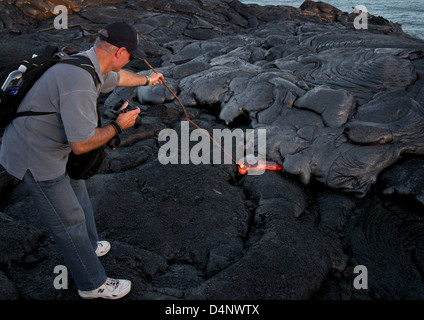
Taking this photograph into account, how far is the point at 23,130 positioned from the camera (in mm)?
2246

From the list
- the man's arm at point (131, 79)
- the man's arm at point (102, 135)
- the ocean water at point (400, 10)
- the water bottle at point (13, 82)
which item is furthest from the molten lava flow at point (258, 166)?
the ocean water at point (400, 10)

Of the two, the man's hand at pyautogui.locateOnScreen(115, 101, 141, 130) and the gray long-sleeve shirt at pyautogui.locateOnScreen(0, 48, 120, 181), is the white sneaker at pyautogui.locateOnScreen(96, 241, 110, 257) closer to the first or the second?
the gray long-sleeve shirt at pyautogui.locateOnScreen(0, 48, 120, 181)

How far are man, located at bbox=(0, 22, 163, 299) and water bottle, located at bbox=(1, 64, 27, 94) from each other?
0.31ft

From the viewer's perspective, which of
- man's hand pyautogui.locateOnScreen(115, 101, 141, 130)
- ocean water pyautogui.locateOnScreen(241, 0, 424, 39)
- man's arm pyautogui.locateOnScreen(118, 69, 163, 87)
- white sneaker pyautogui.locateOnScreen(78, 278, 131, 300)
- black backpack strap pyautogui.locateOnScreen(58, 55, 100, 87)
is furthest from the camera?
ocean water pyautogui.locateOnScreen(241, 0, 424, 39)

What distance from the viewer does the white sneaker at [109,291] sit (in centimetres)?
272

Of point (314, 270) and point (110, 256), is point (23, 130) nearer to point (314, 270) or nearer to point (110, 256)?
point (110, 256)

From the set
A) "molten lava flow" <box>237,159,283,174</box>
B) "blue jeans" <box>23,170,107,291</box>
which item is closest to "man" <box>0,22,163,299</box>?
"blue jeans" <box>23,170,107,291</box>

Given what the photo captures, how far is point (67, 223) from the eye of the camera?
2428 millimetres

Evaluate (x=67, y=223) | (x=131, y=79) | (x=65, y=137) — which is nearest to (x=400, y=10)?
(x=131, y=79)

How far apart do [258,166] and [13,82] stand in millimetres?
3630

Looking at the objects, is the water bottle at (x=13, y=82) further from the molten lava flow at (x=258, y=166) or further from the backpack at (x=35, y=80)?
the molten lava flow at (x=258, y=166)

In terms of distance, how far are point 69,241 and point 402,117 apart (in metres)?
5.24

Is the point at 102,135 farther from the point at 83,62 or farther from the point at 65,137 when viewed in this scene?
the point at 83,62

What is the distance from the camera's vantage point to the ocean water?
23.0 m
